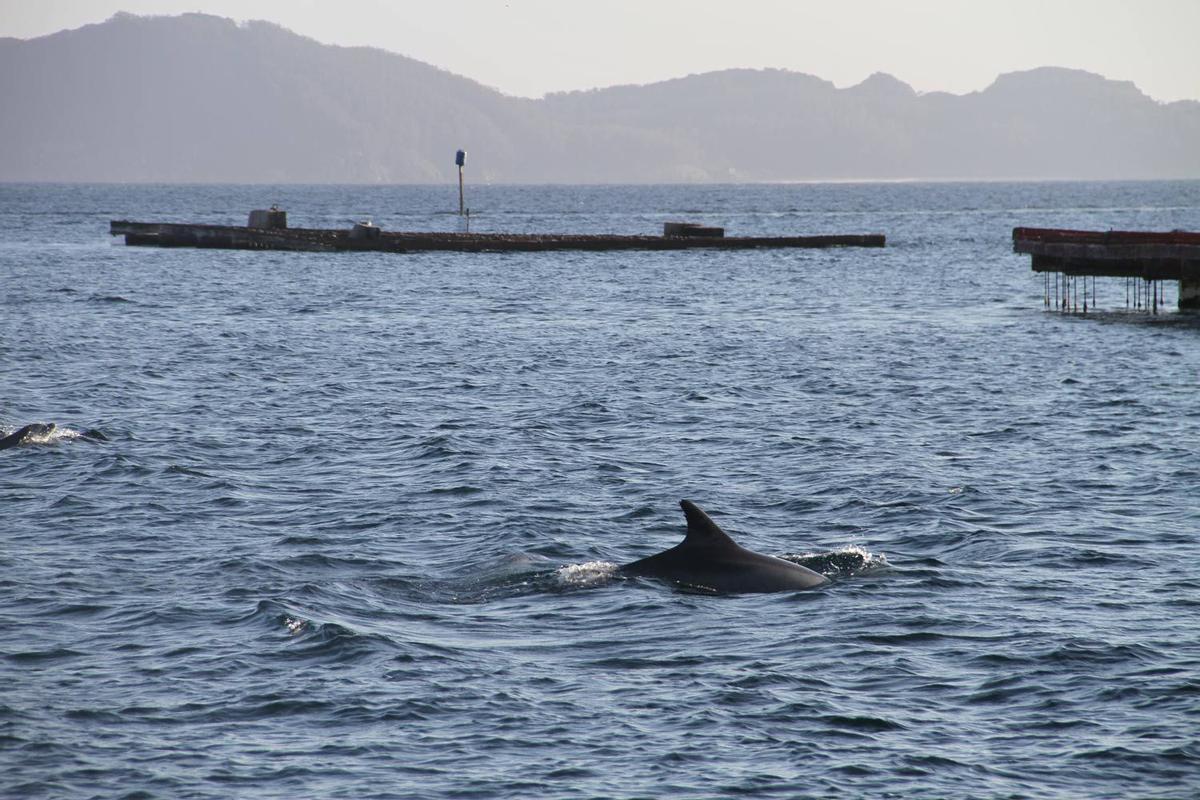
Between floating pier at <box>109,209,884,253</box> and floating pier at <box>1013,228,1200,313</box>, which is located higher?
floating pier at <box>109,209,884,253</box>

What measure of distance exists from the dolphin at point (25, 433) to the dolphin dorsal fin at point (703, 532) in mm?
14789

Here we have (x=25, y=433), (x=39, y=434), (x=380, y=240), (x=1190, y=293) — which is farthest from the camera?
(x=380, y=240)

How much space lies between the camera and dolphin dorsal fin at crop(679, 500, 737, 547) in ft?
58.8

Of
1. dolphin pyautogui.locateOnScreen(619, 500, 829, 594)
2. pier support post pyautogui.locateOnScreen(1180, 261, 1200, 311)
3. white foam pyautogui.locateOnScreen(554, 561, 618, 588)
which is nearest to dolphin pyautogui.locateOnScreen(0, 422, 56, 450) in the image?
white foam pyautogui.locateOnScreen(554, 561, 618, 588)

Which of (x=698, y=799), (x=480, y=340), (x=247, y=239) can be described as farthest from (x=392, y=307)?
(x=698, y=799)

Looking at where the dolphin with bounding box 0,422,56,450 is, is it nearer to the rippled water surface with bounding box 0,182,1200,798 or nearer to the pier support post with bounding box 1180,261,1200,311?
the rippled water surface with bounding box 0,182,1200,798

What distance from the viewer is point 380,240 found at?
3664 inches

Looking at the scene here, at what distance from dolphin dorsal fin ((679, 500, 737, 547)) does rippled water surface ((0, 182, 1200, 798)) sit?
0.77 m

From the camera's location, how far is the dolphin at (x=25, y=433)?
27.4 m

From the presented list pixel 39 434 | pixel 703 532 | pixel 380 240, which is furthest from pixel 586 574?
pixel 380 240

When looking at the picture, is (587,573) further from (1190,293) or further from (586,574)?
(1190,293)

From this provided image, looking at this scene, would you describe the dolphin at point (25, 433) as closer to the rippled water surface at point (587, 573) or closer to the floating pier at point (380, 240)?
the rippled water surface at point (587, 573)

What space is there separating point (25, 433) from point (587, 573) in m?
14.0

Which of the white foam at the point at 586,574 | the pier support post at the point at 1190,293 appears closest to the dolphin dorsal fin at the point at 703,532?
the white foam at the point at 586,574
